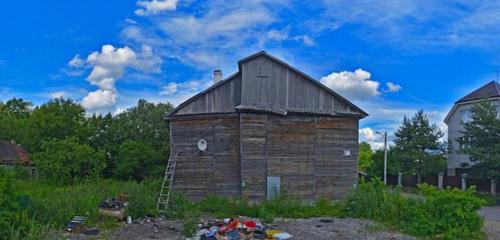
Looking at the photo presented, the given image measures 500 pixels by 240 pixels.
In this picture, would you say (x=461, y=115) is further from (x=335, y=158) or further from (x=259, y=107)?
(x=259, y=107)

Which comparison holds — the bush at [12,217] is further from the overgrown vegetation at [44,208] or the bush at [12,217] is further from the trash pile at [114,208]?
the trash pile at [114,208]

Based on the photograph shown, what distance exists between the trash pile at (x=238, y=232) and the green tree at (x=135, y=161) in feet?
58.9

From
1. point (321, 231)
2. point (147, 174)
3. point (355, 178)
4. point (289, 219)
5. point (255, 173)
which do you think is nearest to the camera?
point (321, 231)

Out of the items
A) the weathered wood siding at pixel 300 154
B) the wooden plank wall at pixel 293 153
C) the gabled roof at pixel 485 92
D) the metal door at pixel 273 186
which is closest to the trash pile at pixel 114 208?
the weathered wood siding at pixel 300 154

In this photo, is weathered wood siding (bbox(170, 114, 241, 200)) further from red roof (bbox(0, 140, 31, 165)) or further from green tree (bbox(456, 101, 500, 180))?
red roof (bbox(0, 140, 31, 165))

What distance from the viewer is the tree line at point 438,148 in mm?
27375

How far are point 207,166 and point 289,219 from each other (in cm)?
468

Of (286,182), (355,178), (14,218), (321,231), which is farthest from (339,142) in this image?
(14,218)

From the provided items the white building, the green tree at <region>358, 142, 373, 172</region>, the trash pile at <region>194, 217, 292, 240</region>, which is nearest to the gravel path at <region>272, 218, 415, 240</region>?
the trash pile at <region>194, 217, 292, 240</region>

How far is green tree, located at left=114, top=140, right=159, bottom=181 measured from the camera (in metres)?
29.9

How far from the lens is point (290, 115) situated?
18625 millimetres

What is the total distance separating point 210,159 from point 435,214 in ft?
29.3

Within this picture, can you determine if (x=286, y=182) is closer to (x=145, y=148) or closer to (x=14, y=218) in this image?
(x=14, y=218)

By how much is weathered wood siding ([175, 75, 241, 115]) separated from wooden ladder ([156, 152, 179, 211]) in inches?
93.4
